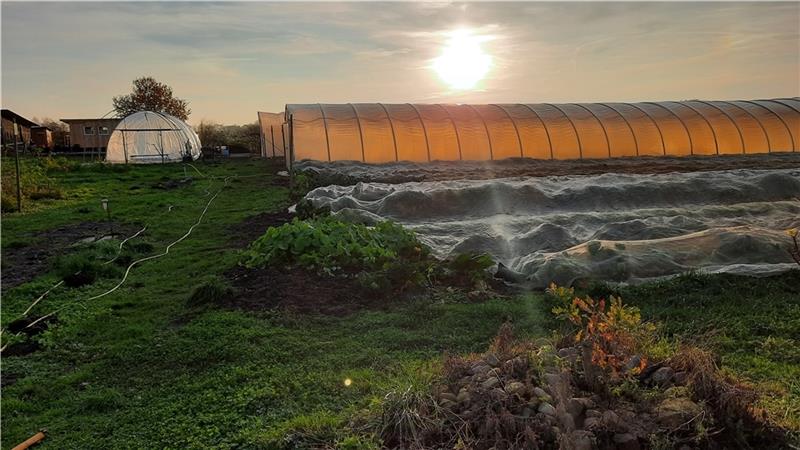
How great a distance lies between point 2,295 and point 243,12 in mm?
5231

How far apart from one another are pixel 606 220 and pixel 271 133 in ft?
66.9

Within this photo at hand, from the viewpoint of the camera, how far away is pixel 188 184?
16969 mm

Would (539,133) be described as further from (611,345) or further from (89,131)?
(89,131)

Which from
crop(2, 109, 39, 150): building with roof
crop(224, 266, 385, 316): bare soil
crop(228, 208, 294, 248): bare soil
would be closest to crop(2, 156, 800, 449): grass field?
crop(224, 266, 385, 316): bare soil

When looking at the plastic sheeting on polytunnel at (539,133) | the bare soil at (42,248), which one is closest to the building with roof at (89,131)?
the plastic sheeting on polytunnel at (539,133)

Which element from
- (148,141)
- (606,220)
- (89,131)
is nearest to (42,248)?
(606,220)

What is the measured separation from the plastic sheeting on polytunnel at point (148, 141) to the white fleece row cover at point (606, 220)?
53.3 feet

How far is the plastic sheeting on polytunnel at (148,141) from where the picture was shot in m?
24.9

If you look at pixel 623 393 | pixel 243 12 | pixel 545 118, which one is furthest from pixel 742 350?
pixel 545 118

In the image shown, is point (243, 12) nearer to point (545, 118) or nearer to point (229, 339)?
point (229, 339)

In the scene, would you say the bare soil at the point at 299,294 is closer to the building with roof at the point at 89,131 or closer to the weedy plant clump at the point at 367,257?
the weedy plant clump at the point at 367,257

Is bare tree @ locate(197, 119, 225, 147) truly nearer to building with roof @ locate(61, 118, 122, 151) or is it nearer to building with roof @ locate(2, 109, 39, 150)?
building with roof @ locate(61, 118, 122, 151)

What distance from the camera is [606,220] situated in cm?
864

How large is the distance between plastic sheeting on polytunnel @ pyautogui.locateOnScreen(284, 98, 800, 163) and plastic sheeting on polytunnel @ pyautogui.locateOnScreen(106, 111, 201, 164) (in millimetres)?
8632
